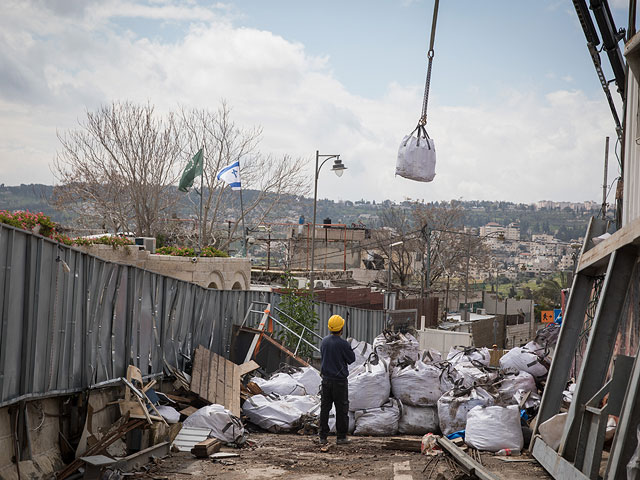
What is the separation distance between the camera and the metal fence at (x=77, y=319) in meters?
6.39

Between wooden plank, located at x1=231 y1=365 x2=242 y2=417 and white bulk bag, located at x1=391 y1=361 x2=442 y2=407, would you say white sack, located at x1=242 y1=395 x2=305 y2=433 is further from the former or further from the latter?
white bulk bag, located at x1=391 y1=361 x2=442 y2=407

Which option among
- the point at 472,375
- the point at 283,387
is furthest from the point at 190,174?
the point at 472,375

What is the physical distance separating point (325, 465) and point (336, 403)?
5.47ft

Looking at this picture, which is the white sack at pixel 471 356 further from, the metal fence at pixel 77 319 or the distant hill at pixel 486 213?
the distant hill at pixel 486 213

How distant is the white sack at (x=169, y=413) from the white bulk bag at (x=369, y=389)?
254cm

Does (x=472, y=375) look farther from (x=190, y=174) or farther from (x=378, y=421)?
(x=190, y=174)

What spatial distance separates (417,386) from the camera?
10.1 meters

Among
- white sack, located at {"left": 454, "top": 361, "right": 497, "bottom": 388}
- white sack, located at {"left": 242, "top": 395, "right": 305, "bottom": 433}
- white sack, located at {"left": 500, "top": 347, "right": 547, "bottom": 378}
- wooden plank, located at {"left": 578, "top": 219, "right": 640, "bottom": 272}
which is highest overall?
wooden plank, located at {"left": 578, "top": 219, "right": 640, "bottom": 272}

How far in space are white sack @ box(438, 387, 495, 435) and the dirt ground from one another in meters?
1.01

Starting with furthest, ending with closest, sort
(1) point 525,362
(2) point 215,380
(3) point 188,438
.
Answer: (2) point 215,380
(1) point 525,362
(3) point 188,438

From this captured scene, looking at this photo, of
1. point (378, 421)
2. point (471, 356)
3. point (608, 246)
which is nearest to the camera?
point (608, 246)

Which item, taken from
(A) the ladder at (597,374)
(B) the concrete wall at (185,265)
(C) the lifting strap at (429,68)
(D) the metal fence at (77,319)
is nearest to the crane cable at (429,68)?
(C) the lifting strap at (429,68)

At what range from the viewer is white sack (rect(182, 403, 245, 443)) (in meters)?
8.98

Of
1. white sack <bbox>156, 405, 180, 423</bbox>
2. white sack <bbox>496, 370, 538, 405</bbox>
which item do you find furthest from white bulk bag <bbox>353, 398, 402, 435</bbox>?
white sack <bbox>156, 405, 180, 423</bbox>
